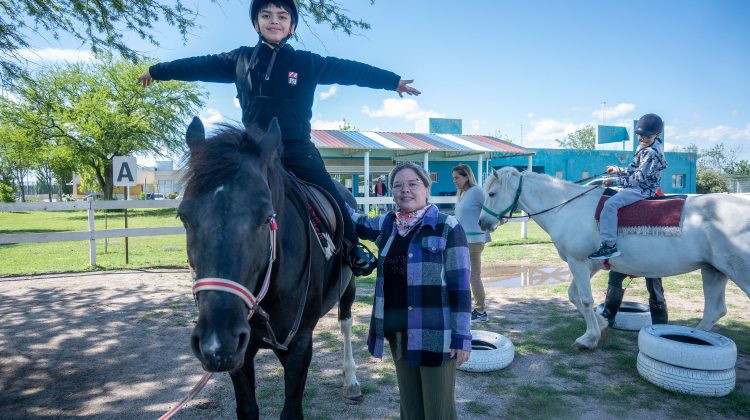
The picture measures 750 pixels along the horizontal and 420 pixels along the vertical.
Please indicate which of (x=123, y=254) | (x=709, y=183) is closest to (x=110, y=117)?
(x=123, y=254)

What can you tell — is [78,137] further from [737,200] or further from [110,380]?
[737,200]

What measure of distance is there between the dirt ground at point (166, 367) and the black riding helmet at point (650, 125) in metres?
2.68

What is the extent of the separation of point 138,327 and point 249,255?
5.23 meters

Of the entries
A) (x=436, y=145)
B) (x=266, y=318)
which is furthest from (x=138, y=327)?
(x=436, y=145)

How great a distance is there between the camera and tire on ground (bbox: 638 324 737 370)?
3.79 meters

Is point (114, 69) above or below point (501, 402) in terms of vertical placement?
above

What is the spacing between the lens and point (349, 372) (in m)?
4.07

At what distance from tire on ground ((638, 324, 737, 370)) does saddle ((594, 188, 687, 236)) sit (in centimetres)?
110

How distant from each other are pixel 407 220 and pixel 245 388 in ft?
4.86

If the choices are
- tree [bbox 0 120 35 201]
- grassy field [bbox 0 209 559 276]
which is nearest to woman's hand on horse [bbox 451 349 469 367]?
grassy field [bbox 0 209 559 276]

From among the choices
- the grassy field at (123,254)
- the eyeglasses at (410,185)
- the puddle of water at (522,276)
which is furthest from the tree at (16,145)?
the eyeglasses at (410,185)

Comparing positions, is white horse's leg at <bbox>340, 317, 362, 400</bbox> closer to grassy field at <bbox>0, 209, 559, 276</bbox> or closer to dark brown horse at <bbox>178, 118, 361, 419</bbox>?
dark brown horse at <bbox>178, 118, 361, 419</bbox>

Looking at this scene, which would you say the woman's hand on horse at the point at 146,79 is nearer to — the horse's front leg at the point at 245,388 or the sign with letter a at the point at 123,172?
the horse's front leg at the point at 245,388

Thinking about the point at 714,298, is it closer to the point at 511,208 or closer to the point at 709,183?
the point at 511,208
